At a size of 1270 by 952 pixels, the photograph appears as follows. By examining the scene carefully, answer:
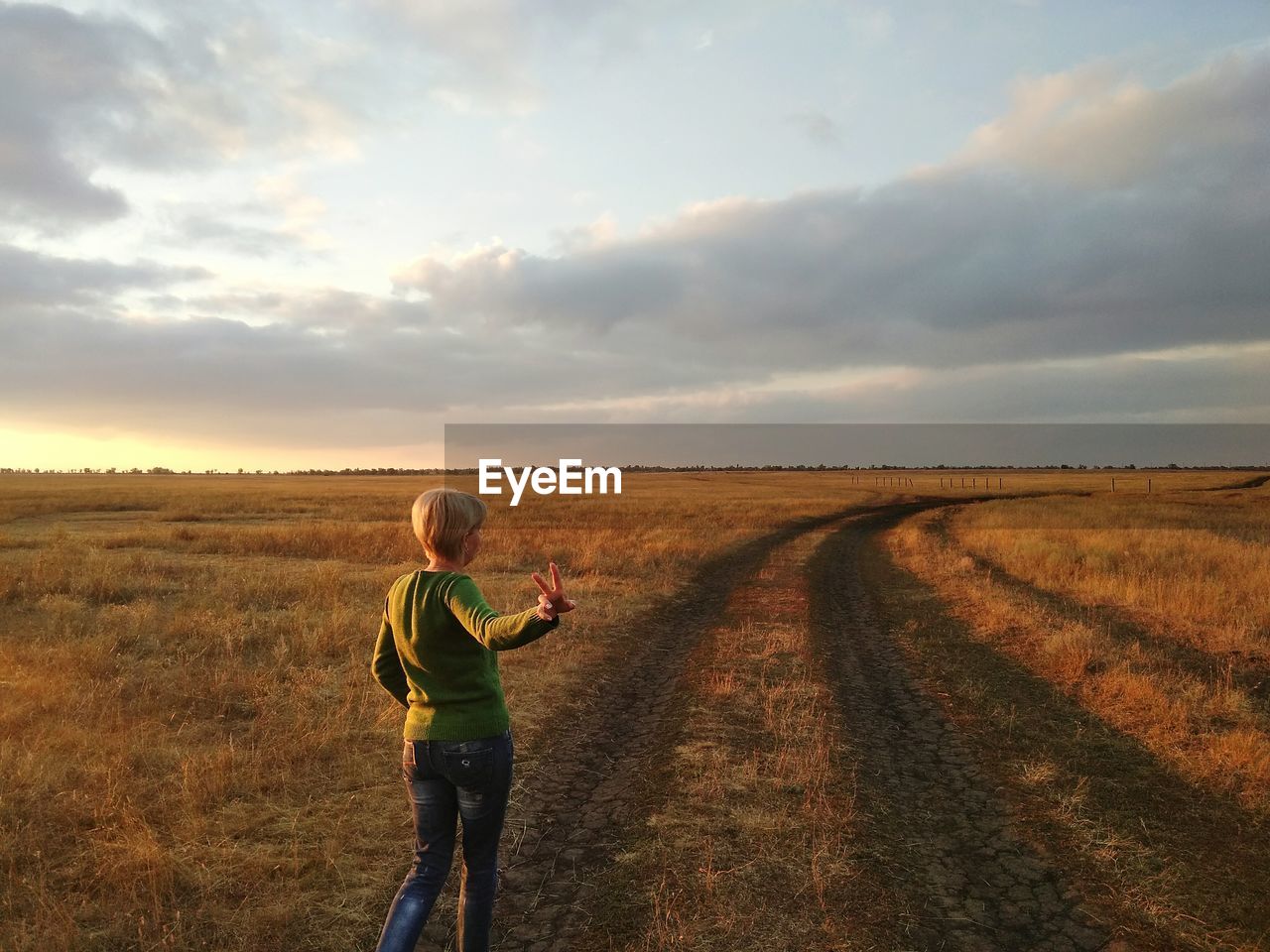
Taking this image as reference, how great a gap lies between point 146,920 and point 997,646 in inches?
434

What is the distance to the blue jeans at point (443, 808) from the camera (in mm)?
3068

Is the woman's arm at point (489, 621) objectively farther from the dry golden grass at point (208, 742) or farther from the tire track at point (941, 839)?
the tire track at point (941, 839)

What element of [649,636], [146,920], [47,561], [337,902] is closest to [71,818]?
[146,920]

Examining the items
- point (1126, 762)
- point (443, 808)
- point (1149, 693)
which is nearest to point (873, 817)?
point (1126, 762)

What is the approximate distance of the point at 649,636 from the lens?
39.5ft

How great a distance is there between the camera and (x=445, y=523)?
10.0 feet

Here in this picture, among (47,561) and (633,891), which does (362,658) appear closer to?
(633,891)

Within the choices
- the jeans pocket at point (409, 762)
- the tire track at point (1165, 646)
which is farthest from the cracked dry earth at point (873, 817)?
the tire track at point (1165, 646)

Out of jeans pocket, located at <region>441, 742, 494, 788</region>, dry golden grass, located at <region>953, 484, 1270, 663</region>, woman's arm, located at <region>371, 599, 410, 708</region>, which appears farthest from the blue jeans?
dry golden grass, located at <region>953, 484, 1270, 663</region>

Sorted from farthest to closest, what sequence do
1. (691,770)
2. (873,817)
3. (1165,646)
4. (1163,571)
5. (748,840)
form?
(1163,571), (1165,646), (691,770), (873,817), (748,840)

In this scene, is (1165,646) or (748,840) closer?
(748,840)

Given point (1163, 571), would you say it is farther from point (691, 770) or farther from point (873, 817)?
point (691, 770)

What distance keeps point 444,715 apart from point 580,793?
3.43m

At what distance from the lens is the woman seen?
10.0ft
